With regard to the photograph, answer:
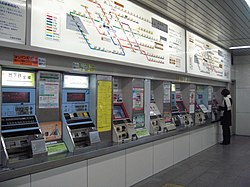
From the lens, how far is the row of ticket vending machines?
8.85ft

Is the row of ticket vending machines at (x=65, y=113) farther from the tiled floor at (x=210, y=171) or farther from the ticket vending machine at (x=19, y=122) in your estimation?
the tiled floor at (x=210, y=171)

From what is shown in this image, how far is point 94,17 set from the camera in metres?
3.43

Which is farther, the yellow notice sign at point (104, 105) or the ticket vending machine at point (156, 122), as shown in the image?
the ticket vending machine at point (156, 122)

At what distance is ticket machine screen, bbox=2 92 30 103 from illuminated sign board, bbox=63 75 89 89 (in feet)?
1.93

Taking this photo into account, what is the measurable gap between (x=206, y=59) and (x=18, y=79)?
554 centimetres

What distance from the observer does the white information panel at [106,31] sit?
2.82m

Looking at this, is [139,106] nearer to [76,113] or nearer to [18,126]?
[76,113]

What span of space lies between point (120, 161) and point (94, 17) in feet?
6.76

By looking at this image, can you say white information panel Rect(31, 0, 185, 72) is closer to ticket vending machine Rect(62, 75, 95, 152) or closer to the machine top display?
ticket vending machine Rect(62, 75, 95, 152)

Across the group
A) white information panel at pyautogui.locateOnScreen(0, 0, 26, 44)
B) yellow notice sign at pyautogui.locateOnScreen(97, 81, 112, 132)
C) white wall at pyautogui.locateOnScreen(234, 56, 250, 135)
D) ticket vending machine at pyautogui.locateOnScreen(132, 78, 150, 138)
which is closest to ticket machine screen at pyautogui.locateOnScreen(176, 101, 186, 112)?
ticket vending machine at pyautogui.locateOnScreen(132, 78, 150, 138)

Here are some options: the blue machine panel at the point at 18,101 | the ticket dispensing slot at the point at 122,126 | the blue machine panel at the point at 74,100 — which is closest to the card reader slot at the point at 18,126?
the blue machine panel at the point at 18,101

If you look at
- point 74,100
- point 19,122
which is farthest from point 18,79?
point 74,100

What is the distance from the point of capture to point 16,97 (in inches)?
110

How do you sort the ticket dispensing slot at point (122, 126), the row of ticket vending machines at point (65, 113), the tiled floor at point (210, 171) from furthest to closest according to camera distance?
1. the tiled floor at point (210, 171)
2. the ticket dispensing slot at point (122, 126)
3. the row of ticket vending machines at point (65, 113)
